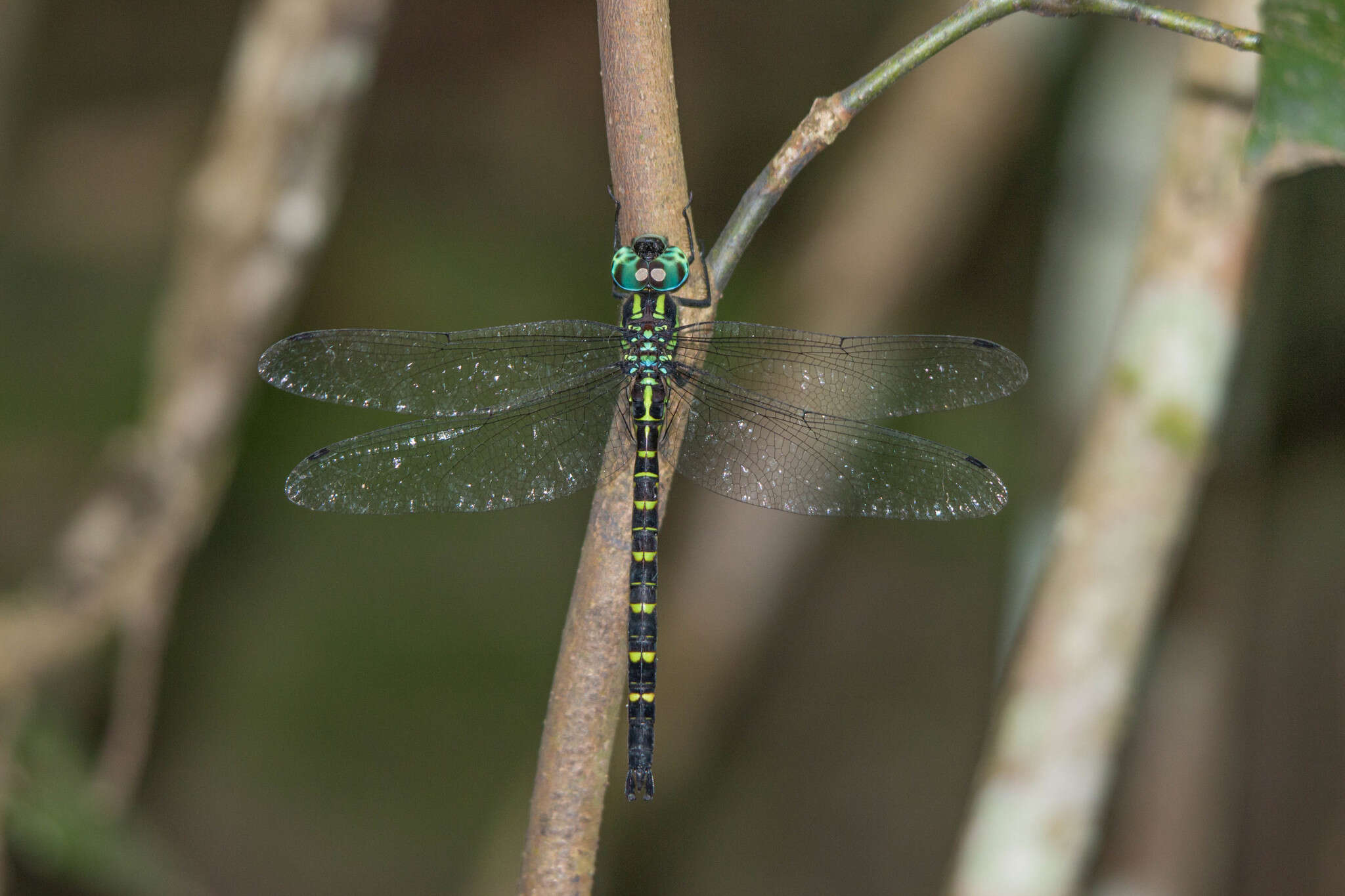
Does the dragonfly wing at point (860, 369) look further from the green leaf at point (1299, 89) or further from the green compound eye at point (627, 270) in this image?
the green leaf at point (1299, 89)

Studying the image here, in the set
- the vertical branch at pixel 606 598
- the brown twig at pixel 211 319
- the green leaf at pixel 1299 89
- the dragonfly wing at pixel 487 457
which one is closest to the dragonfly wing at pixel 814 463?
the dragonfly wing at pixel 487 457

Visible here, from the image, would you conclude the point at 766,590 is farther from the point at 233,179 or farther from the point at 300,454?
the point at 300,454

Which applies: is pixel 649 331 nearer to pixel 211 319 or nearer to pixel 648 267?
pixel 648 267

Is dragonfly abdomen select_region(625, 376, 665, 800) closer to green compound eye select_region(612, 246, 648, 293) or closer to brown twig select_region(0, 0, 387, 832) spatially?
green compound eye select_region(612, 246, 648, 293)

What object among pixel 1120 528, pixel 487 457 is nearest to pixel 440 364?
pixel 487 457

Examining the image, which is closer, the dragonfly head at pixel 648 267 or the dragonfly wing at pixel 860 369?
the dragonfly head at pixel 648 267

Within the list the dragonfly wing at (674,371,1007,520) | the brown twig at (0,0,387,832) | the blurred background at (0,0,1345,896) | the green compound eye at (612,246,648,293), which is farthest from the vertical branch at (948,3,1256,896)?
the brown twig at (0,0,387,832)
